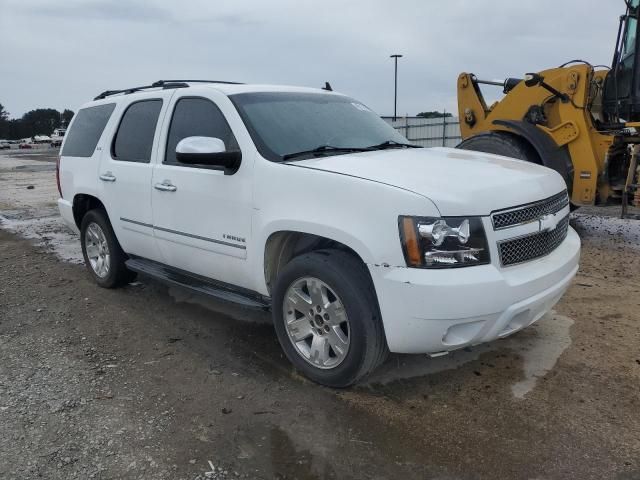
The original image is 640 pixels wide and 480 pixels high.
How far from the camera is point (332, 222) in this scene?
3.23 m

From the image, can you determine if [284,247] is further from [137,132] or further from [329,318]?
[137,132]

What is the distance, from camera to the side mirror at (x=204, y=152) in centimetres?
367

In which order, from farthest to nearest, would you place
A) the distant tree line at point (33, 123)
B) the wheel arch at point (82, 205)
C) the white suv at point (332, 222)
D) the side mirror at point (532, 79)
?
the distant tree line at point (33, 123), the side mirror at point (532, 79), the wheel arch at point (82, 205), the white suv at point (332, 222)

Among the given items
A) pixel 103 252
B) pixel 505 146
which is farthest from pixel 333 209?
pixel 505 146

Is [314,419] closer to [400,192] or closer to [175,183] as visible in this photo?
[400,192]

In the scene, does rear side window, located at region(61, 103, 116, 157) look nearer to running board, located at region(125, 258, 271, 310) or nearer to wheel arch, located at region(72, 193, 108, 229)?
wheel arch, located at region(72, 193, 108, 229)

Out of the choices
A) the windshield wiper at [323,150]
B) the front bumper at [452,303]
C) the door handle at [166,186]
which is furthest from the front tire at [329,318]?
the door handle at [166,186]

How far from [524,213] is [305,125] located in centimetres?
172

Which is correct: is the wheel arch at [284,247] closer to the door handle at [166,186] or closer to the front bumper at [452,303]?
the front bumper at [452,303]

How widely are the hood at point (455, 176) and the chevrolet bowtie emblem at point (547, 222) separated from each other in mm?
128

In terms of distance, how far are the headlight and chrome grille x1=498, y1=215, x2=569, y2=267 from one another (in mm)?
196

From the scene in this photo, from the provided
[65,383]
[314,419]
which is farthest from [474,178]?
[65,383]

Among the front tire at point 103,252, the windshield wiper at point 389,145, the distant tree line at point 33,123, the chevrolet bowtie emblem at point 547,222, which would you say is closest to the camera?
the chevrolet bowtie emblem at point 547,222

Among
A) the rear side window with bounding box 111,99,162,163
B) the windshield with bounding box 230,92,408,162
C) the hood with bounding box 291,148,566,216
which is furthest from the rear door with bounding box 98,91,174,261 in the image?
the hood with bounding box 291,148,566,216
